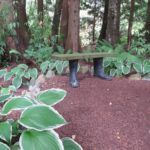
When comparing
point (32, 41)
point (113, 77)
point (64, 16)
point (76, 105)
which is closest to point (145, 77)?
point (113, 77)

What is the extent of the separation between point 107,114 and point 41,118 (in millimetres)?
1310

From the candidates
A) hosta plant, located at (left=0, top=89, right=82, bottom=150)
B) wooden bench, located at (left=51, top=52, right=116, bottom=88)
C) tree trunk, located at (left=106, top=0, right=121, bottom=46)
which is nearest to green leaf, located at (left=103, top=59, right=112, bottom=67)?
wooden bench, located at (left=51, top=52, right=116, bottom=88)

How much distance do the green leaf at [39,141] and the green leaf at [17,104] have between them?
0.27 meters

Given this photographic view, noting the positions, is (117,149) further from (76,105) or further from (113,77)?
(113,77)

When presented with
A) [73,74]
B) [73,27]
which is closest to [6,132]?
[73,74]

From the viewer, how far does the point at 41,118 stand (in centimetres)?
259

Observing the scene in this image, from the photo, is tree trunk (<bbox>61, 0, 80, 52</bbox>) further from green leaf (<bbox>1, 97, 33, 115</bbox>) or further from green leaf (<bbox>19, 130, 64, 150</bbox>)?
green leaf (<bbox>19, 130, 64, 150</bbox>)

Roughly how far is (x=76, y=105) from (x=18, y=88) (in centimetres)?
163

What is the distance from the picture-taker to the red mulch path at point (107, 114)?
10.8ft

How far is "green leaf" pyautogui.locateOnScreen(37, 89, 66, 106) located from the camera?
2945 mm

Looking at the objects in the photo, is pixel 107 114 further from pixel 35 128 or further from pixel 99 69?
pixel 35 128

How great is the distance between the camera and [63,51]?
655cm

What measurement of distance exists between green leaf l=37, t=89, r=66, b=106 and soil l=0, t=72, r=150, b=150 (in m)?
0.55

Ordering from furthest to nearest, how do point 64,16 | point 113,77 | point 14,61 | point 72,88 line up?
1. point 64,16
2. point 14,61
3. point 113,77
4. point 72,88
